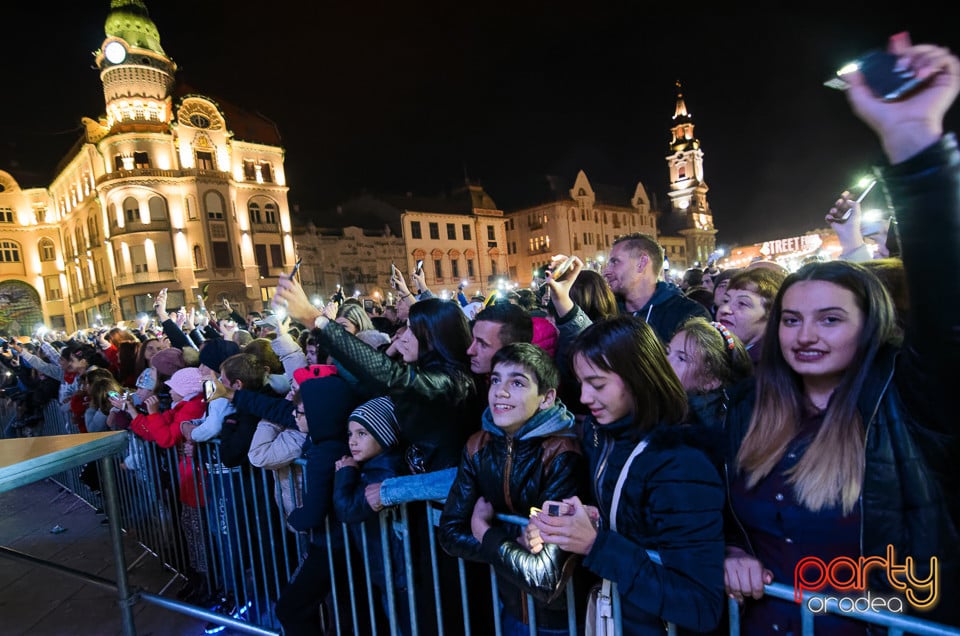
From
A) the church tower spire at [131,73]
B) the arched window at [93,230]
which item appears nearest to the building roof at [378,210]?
the church tower spire at [131,73]

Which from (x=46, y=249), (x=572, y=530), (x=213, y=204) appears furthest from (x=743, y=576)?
(x=46, y=249)

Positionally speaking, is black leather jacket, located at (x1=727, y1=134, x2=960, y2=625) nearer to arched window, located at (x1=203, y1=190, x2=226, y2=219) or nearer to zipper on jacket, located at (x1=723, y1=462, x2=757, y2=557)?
zipper on jacket, located at (x1=723, y1=462, x2=757, y2=557)

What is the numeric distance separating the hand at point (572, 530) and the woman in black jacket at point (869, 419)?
1.63 ft

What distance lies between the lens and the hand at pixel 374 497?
2.72 m

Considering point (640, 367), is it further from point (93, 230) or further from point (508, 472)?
point (93, 230)

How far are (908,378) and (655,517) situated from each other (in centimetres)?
93

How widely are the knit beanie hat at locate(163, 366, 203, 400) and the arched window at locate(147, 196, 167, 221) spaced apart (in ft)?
133

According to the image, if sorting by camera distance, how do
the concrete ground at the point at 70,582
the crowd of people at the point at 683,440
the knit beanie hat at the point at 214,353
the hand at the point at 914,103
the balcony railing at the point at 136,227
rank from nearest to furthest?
the hand at the point at 914,103
the crowd of people at the point at 683,440
the concrete ground at the point at 70,582
the knit beanie hat at the point at 214,353
the balcony railing at the point at 136,227

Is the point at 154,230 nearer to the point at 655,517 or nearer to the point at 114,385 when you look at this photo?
the point at 114,385

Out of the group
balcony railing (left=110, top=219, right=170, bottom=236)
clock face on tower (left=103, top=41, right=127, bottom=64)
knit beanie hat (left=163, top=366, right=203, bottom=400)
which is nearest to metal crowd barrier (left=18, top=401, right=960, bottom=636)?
knit beanie hat (left=163, top=366, right=203, bottom=400)

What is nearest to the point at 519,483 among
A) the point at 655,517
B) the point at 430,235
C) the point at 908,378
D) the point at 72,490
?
the point at 655,517

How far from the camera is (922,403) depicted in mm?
1502

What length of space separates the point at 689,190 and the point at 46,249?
86690 mm

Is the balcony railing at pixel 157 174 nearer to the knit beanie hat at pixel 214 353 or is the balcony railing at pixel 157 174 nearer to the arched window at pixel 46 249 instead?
the arched window at pixel 46 249
